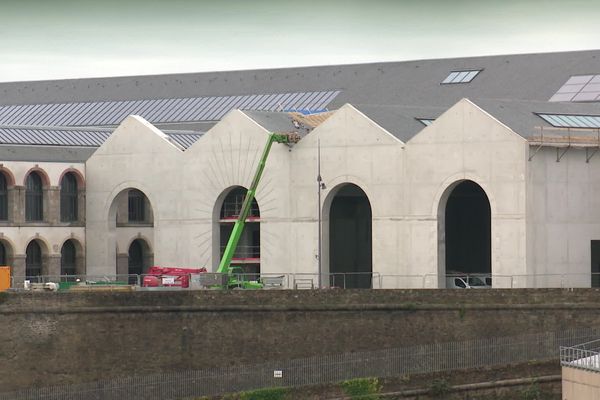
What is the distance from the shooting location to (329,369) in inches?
3457

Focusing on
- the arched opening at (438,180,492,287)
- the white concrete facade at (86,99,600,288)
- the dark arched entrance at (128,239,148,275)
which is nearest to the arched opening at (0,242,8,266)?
the white concrete facade at (86,99,600,288)

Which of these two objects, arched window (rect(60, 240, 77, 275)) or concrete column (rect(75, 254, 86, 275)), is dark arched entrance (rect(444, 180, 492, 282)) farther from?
arched window (rect(60, 240, 77, 275))

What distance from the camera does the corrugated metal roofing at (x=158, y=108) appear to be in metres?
141

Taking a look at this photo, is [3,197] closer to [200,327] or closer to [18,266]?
[18,266]

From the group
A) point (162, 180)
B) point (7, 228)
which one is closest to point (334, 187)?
point (162, 180)

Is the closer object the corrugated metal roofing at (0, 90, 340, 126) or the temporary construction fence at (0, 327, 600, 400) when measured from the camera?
the temporary construction fence at (0, 327, 600, 400)

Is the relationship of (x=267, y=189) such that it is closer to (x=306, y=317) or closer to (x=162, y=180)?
(x=162, y=180)

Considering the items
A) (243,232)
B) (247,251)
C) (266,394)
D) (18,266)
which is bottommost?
(266,394)

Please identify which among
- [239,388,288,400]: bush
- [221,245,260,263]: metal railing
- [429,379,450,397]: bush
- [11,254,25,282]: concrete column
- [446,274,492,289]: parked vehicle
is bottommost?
[239,388,288,400]: bush

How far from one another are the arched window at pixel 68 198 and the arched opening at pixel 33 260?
7.03 ft

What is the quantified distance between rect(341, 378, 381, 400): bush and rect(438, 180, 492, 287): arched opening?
2222 centimetres

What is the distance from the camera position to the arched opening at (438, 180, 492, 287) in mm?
108188

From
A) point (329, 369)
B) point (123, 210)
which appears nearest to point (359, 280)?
point (123, 210)

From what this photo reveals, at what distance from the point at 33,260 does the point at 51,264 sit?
4.34 ft
